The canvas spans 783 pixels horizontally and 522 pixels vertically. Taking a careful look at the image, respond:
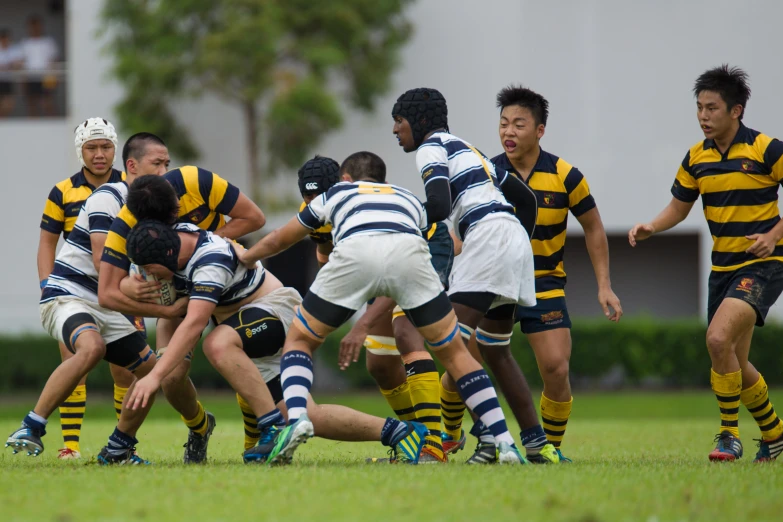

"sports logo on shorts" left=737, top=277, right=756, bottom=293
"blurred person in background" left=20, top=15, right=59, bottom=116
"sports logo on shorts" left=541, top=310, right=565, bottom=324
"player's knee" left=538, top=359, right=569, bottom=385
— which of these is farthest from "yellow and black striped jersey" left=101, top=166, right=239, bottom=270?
"blurred person in background" left=20, top=15, right=59, bottom=116

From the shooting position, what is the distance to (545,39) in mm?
20984

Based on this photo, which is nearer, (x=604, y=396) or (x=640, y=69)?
(x=604, y=396)

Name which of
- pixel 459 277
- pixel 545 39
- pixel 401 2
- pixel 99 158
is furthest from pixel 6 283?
pixel 459 277

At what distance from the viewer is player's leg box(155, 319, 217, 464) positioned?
6.53 meters

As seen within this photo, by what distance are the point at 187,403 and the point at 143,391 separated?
3.51ft

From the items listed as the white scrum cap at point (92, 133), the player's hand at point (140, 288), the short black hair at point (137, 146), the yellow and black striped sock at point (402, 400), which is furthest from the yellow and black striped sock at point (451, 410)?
the white scrum cap at point (92, 133)

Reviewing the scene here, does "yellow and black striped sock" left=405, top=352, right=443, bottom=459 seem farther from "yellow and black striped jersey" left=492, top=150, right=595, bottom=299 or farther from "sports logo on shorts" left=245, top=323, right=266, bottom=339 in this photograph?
"sports logo on shorts" left=245, top=323, right=266, bottom=339

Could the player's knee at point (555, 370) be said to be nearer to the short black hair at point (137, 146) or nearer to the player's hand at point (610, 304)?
the player's hand at point (610, 304)

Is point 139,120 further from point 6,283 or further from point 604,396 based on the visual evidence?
point 604,396

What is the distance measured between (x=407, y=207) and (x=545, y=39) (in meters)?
16.0

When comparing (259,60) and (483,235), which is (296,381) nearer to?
(483,235)

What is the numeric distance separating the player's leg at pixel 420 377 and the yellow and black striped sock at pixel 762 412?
7.00 ft

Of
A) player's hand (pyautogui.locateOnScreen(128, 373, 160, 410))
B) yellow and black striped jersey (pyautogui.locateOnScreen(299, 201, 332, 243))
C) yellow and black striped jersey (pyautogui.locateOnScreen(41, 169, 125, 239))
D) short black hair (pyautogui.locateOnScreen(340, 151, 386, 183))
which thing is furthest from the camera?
yellow and black striped jersey (pyautogui.locateOnScreen(41, 169, 125, 239))

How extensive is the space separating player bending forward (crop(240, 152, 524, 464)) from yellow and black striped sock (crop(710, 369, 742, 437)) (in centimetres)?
184
